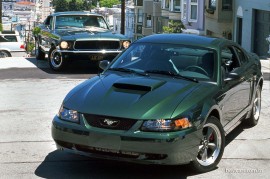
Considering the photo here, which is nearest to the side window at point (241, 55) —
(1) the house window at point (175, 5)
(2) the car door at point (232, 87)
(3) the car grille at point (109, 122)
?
(2) the car door at point (232, 87)

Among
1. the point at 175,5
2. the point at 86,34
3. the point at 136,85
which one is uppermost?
the point at 175,5

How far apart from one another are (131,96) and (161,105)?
375 mm

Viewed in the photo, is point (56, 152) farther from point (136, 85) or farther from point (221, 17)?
point (221, 17)

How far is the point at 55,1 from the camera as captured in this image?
317 feet

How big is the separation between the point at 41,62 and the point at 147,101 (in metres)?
10.6

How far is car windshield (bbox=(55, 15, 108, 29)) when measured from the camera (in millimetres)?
14867

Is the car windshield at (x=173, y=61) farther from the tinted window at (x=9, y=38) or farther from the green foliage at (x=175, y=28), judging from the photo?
the green foliage at (x=175, y=28)

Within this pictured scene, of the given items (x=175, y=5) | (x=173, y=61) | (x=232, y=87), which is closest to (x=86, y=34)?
(x=173, y=61)

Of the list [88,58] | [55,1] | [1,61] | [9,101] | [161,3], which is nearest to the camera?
[9,101]

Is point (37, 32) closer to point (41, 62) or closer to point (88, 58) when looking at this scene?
point (41, 62)

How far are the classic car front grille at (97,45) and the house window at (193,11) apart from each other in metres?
31.6

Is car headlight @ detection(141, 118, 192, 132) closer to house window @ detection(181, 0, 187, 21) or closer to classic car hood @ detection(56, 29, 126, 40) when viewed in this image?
classic car hood @ detection(56, 29, 126, 40)

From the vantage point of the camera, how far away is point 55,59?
13789 mm

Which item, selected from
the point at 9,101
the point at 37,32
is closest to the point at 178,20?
the point at 37,32
